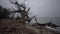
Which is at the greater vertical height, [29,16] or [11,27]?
[29,16]

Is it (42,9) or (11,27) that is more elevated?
(42,9)

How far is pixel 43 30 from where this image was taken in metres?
2.13

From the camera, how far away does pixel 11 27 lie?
82.1 inches

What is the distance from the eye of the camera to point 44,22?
2184 mm

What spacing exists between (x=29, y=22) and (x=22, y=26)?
6.5 inches

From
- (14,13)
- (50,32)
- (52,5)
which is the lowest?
(50,32)

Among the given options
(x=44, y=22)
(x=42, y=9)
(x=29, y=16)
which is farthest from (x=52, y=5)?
(x=29, y=16)

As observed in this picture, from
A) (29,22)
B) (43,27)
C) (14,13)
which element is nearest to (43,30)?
(43,27)

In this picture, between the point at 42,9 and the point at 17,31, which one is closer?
the point at 17,31

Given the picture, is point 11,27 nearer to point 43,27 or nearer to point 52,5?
point 43,27

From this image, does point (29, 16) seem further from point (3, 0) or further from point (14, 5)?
point (3, 0)

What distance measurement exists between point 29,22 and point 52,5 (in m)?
0.61

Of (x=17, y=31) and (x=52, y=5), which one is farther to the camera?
(x=52, y=5)

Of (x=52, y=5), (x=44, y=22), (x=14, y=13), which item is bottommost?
(x=44, y=22)
